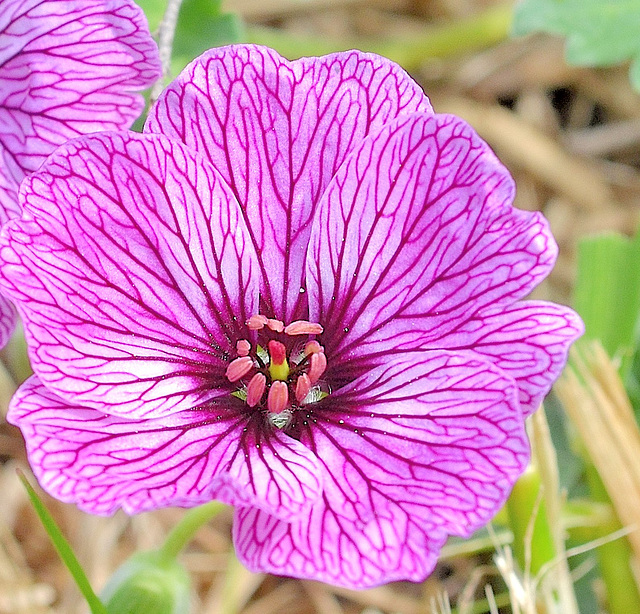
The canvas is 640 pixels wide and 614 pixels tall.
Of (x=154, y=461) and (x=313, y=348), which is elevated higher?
(x=313, y=348)

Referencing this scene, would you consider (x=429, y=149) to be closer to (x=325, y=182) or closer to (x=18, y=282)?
(x=325, y=182)

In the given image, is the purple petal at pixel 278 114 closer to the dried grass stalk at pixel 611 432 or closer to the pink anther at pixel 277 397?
the pink anther at pixel 277 397

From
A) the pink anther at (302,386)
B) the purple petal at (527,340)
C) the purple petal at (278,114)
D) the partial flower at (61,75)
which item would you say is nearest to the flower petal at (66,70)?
the partial flower at (61,75)

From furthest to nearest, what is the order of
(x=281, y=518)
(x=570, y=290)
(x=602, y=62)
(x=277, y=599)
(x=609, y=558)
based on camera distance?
(x=570, y=290)
(x=277, y=599)
(x=602, y=62)
(x=609, y=558)
(x=281, y=518)

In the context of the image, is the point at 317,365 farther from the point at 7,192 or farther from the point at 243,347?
the point at 7,192

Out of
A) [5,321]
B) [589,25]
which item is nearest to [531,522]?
[5,321]

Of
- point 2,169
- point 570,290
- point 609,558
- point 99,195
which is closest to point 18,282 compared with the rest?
point 99,195
